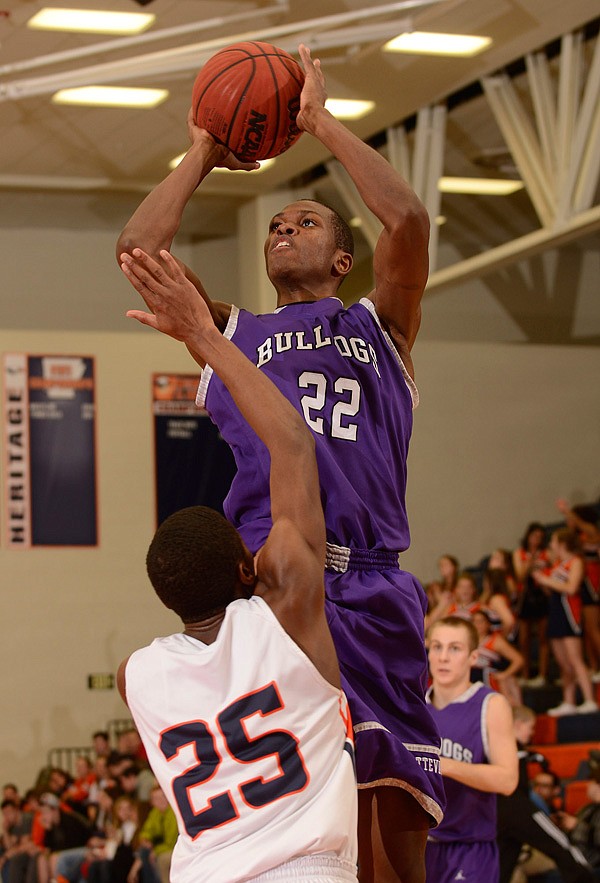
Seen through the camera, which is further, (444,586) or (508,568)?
(444,586)

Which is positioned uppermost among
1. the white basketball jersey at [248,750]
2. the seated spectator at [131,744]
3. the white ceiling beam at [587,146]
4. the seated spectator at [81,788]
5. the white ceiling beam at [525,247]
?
the white ceiling beam at [587,146]

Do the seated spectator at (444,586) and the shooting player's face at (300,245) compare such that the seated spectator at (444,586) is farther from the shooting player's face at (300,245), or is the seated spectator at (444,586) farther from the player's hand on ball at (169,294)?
the player's hand on ball at (169,294)

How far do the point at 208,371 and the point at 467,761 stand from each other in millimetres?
3003

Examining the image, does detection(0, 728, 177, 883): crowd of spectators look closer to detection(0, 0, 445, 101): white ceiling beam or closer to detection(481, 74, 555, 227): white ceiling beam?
detection(0, 0, 445, 101): white ceiling beam

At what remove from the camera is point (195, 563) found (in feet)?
9.77

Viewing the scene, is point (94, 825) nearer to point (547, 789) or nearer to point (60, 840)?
point (60, 840)

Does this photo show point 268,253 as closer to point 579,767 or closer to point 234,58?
point 234,58

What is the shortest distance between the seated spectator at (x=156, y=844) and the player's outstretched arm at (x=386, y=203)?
8204 millimetres

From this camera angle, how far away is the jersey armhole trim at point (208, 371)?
3.78 metres

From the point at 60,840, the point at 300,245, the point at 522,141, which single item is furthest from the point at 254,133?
the point at 60,840

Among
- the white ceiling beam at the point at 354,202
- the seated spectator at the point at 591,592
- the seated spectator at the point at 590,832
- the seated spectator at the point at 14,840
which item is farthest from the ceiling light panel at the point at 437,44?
the seated spectator at the point at 14,840

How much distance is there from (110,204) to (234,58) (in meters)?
13.1

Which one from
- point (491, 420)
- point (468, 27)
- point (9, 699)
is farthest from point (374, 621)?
point (491, 420)

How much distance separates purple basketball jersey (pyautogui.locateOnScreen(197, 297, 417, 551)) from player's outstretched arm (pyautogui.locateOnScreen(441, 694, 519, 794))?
2.28 meters
